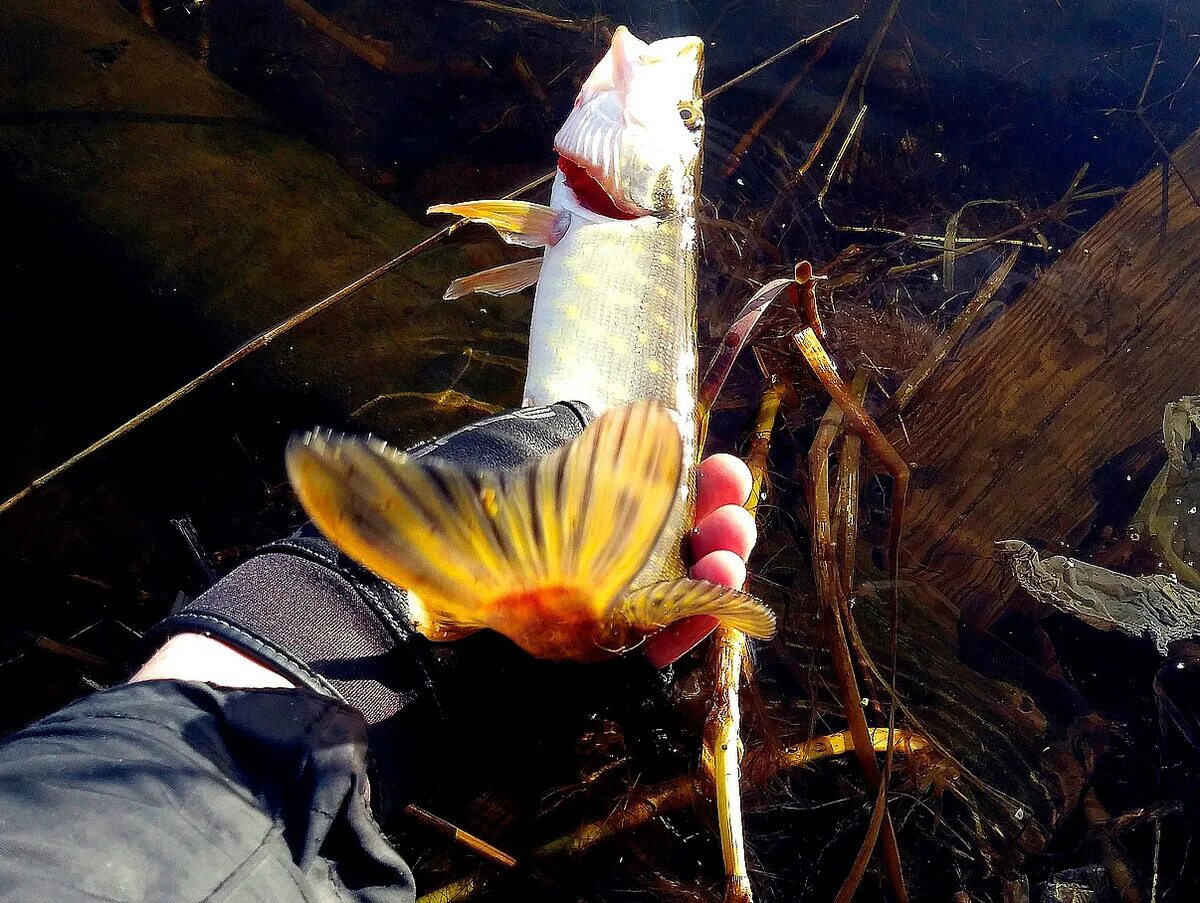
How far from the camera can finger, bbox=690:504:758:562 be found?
179 cm

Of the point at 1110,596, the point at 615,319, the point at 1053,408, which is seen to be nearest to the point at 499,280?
the point at 615,319

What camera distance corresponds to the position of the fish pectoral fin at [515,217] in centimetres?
219

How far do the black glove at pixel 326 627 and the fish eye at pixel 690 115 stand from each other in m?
1.76

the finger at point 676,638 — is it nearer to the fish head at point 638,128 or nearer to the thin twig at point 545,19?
the fish head at point 638,128

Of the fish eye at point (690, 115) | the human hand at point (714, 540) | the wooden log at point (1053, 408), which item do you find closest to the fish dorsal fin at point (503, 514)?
the human hand at point (714, 540)

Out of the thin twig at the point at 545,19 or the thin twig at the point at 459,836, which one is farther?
the thin twig at the point at 545,19

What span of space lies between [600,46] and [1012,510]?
2.74 m

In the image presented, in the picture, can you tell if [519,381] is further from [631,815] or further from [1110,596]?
[1110,596]

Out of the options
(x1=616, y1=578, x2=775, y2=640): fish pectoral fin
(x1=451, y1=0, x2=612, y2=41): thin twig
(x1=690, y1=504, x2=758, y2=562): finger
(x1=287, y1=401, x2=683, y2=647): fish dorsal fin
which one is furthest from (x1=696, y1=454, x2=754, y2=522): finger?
(x1=451, y1=0, x2=612, y2=41): thin twig

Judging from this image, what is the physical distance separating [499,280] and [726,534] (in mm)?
1158

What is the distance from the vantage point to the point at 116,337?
7.29ft

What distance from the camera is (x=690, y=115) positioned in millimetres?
2611

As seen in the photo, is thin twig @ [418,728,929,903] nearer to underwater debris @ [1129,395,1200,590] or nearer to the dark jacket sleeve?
the dark jacket sleeve

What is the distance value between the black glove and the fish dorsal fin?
0.24 meters
